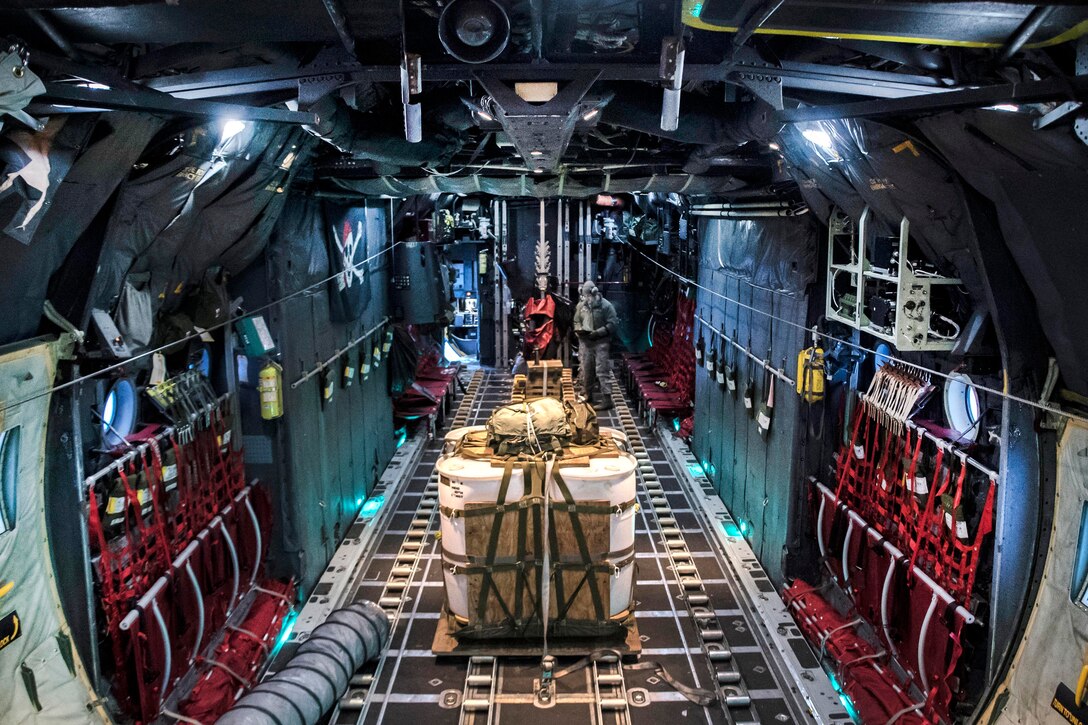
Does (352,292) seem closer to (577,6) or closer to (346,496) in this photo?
(346,496)

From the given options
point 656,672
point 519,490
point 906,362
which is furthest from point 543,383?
point 906,362

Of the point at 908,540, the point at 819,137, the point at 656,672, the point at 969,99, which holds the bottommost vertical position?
the point at 656,672

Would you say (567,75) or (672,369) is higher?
(567,75)

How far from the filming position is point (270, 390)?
713 cm

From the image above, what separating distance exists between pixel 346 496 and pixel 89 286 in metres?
5.72

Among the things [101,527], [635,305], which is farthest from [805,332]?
[635,305]

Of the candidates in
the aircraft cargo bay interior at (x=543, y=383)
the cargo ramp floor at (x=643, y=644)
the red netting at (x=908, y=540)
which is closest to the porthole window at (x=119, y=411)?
the aircraft cargo bay interior at (x=543, y=383)

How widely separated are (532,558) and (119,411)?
339 centimetres

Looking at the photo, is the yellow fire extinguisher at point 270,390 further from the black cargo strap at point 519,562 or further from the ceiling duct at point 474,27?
the ceiling duct at point 474,27

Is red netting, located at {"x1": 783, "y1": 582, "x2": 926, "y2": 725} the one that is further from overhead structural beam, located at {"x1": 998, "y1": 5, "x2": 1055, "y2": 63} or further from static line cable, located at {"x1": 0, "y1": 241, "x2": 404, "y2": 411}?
static line cable, located at {"x1": 0, "y1": 241, "x2": 404, "y2": 411}

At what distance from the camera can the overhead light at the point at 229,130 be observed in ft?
16.2

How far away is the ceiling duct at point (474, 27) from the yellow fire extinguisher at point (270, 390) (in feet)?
A: 14.7

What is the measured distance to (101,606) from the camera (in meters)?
4.87

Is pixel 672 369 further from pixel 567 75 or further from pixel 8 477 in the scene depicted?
pixel 8 477
